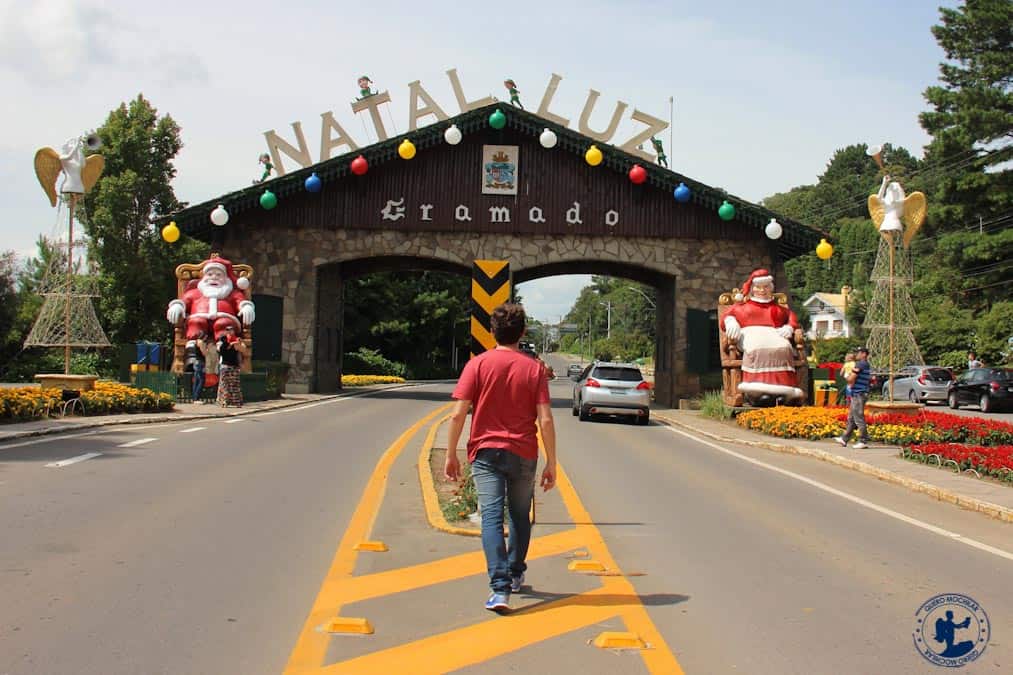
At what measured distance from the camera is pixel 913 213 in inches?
862

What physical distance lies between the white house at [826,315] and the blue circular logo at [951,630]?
9724 centimetres

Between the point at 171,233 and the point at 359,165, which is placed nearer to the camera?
the point at 171,233

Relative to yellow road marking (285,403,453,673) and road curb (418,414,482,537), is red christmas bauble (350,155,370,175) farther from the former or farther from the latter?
yellow road marking (285,403,453,673)

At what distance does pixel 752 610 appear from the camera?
250 inches

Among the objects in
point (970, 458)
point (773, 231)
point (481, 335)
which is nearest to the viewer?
point (481, 335)

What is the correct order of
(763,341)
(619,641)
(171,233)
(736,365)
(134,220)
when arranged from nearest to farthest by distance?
1. (619,641)
2. (763,341)
3. (736,365)
4. (171,233)
5. (134,220)

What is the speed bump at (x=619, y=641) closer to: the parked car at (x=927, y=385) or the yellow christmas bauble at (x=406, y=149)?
the yellow christmas bauble at (x=406, y=149)

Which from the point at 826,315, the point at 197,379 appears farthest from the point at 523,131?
the point at 826,315

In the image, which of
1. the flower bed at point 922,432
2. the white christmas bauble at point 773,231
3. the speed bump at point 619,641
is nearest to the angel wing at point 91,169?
the flower bed at point 922,432

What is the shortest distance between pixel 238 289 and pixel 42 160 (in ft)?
25.2

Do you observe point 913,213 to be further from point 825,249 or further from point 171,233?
point 171,233

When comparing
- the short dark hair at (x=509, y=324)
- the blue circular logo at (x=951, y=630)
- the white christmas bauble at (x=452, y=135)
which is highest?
the white christmas bauble at (x=452, y=135)

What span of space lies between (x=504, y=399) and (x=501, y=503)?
65 centimetres

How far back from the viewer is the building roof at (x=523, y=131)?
31328 mm
